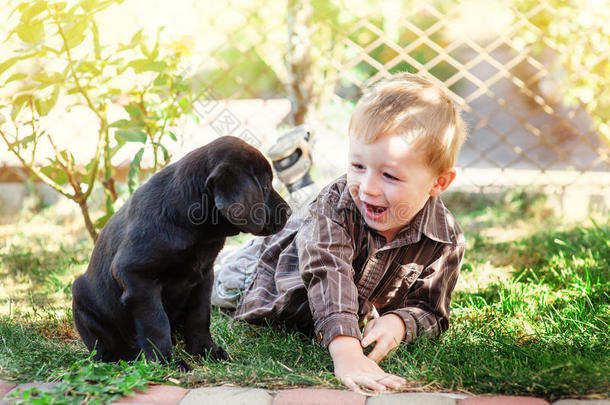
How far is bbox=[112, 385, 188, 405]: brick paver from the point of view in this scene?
1600 millimetres

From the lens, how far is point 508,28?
15.8 ft

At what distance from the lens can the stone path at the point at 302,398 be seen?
5.18 feet

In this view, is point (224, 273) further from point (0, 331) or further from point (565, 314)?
point (565, 314)

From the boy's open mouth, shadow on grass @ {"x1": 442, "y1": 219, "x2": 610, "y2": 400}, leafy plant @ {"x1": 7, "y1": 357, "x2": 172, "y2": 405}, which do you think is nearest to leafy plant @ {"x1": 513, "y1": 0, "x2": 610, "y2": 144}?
shadow on grass @ {"x1": 442, "y1": 219, "x2": 610, "y2": 400}

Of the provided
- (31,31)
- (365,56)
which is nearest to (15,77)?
(31,31)

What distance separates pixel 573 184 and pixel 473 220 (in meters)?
0.88

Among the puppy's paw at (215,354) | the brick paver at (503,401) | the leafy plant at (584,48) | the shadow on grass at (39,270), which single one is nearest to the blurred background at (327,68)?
the leafy plant at (584,48)

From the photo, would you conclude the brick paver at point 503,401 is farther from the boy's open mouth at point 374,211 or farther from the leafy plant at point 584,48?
the leafy plant at point 584,48

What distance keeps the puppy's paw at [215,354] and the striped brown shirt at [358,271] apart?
1.01 feet

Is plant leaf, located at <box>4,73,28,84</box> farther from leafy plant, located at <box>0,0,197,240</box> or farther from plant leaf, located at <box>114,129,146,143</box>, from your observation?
plant leaf, located at <box>114,129,146,143</box>

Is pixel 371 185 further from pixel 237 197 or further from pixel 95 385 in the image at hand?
pixel 95 385

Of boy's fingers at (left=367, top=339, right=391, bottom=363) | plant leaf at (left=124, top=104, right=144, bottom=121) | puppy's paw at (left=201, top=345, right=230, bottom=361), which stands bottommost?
boy's fingers at (left=367, top=339, right=391, bottom=363)

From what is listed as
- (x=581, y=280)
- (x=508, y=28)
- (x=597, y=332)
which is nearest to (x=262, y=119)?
(x=508, y=28)

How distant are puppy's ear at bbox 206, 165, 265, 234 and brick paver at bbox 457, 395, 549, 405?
716 mm
